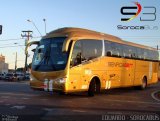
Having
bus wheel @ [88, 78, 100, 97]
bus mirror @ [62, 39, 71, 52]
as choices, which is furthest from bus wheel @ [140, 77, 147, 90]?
bus mirror @ [62, 39, 71, 52]

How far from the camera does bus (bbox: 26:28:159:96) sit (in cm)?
1958

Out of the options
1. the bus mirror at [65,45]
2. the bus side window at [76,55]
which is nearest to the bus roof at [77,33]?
the bus side window at [76,55]

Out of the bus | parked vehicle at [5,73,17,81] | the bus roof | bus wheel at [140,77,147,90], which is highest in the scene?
the bus roof

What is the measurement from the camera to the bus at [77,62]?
64.2ft

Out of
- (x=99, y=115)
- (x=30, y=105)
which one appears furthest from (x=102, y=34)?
(x=99, y=115)

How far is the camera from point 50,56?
2012 centimetres

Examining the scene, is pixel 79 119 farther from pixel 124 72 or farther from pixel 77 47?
pixel 124 72

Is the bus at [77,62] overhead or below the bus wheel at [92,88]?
overhead

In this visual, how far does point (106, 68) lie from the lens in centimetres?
2291

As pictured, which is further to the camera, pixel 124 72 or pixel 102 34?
pixel 124 72

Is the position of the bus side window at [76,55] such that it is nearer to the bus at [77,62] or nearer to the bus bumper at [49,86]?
the bus at [77,62]

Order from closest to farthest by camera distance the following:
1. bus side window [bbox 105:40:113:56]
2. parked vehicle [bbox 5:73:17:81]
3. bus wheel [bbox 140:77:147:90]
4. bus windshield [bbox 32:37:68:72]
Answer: bus windshield [bbox 32:37:68:72] → bus side window [bbox 105:40:113:56] → bus wheel [bbox 140:77:147:90] → parked vehicle [bbox 5:73:17:81]

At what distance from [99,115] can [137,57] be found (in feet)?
48.4

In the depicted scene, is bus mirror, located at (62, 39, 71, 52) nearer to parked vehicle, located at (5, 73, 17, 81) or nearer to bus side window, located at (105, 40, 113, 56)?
bus side window, located at (105, 40, 113, 56)
